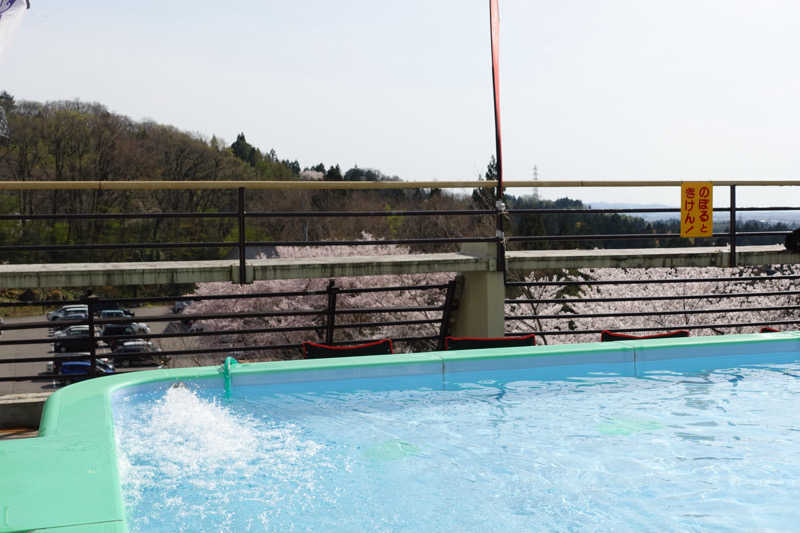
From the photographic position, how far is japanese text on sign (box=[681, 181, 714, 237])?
626 centimetres

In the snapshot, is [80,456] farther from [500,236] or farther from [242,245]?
[500,236]

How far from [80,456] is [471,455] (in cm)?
169

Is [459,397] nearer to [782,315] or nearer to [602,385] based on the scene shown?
[602,385]

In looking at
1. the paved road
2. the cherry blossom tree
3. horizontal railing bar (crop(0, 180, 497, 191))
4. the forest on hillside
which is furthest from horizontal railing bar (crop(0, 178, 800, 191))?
the paved road

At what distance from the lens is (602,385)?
4.70 m

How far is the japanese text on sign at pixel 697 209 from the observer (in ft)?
20.5

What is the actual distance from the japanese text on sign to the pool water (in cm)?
172

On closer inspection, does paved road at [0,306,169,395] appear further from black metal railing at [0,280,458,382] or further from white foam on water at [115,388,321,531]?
white foam on water at [115,388,321,531]

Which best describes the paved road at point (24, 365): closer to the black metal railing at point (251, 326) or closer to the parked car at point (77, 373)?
the black metal railing at point (251, 326)

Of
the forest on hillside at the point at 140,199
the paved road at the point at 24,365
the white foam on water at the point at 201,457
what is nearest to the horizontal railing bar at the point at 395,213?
the white foam on water at the point at 201,457

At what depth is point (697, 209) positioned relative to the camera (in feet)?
20.6

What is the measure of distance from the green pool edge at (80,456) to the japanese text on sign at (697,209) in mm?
2538

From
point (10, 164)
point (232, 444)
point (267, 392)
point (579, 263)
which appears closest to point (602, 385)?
point (579, 263)

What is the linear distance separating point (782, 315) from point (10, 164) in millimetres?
32631
